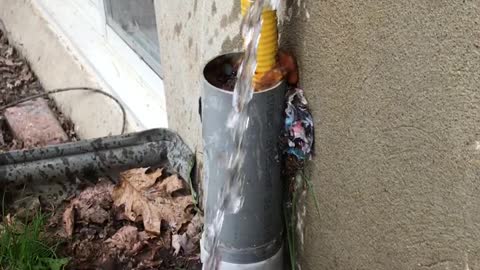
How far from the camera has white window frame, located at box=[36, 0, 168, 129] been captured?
3.59 m

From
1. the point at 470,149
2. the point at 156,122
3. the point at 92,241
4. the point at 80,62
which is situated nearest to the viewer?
the point at 470,149

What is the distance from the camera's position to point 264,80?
2115 mm

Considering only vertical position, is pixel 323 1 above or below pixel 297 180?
above

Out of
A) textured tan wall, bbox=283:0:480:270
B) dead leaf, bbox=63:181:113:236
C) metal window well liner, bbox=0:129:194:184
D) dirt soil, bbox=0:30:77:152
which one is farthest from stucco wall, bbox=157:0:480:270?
dirt soil, bbox=0:30:77:152

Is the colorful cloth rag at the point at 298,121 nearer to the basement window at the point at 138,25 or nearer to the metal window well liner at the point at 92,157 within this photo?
the metal window well liner at the point at 92,157

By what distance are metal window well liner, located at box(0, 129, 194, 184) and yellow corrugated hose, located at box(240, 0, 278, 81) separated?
1.23 metres

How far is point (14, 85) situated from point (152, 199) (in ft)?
6.04

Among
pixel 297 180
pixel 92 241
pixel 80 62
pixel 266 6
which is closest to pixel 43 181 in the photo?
pixel 92 241

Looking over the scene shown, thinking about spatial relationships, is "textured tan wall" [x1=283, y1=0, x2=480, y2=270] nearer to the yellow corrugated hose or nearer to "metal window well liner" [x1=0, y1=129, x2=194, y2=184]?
the yellow corrugated hose

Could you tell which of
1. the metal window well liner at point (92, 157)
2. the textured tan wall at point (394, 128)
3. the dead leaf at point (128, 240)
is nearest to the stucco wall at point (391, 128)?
the textured tan wall at point (394, 128)

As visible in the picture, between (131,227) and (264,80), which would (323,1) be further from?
(131,227)

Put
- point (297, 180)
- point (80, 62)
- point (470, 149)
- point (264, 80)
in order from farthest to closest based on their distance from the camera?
point (80, 62) < point (297, 180) < point (264, 80) < point (470, 149)

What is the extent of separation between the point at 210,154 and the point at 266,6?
0.49m

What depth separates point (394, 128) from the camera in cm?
181
